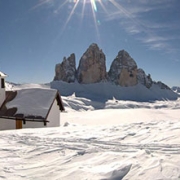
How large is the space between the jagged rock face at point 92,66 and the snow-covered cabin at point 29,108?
3526 inches

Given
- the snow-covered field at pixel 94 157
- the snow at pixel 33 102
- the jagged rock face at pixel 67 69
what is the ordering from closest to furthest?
1. the snow-covered field at pixel 94 157
2. the snow at pixel 33 102
3. the jagged rock face at pixel 67 69

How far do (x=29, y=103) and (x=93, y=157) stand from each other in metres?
16.0

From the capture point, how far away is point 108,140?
717 cm

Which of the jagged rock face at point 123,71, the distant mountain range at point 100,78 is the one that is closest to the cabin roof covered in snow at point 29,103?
the distant mountain range at point 100,78

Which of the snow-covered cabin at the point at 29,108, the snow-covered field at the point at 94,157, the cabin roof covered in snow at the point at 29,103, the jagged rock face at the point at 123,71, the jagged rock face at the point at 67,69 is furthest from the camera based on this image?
the jagged rock face at the point at 123,71

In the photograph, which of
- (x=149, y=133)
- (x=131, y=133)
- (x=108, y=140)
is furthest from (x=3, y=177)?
(x=149, y=133)

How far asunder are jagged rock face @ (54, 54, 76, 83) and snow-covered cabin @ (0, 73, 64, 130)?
91361mm

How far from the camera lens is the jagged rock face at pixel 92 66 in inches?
4353

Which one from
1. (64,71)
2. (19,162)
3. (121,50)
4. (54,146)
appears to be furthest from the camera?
(121,50)

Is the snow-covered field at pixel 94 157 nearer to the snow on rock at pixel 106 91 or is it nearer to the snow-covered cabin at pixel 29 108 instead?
the snow-covered cabin at pixel 29 108

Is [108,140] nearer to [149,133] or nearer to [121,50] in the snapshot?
[149,133]

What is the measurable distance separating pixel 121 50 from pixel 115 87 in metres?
28.4

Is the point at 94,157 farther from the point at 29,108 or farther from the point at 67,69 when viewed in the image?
the point at 67,69

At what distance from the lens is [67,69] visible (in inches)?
4469
